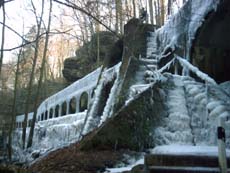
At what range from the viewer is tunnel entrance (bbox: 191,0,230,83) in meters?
12.5

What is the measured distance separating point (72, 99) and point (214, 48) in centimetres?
1355

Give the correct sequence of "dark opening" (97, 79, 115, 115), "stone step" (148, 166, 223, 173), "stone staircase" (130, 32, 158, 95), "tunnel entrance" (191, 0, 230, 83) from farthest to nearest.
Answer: "dark opening" (97, 79, 115, 115) < "tunnel entrance" (191, 0, 230, 83) < "stone staircase" (130, 32, 158, 95) < "stone step" (148, 166, 223, 173)

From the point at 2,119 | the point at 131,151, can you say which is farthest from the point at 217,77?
the point at 2,119

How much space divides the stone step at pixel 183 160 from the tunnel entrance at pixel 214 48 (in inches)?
346

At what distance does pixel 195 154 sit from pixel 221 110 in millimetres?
4467

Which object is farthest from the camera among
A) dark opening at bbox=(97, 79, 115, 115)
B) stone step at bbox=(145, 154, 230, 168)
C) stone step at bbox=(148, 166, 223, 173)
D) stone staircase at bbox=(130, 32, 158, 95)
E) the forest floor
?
dark opening at bbox=(97, 79, 115, 115)

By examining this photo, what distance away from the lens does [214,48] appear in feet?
43.9

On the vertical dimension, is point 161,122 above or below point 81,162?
above

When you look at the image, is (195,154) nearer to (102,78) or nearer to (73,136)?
(102,78)

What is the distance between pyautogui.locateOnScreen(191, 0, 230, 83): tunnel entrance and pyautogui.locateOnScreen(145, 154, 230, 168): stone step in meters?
8.79

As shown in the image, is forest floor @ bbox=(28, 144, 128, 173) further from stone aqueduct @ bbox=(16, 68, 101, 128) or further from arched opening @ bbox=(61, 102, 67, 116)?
arched opening @ bbox=(61, 102, 67, 116)

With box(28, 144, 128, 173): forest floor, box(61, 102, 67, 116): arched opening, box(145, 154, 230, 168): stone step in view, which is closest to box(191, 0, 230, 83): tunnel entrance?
box(28, 144, 128, 173): forest floor

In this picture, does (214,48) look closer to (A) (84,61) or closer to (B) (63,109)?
(B) (63,109)

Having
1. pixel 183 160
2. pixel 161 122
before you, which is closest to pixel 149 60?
pixel 161 122
